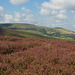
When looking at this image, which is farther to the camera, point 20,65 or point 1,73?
point 20,65

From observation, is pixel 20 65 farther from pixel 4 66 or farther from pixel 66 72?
pixel 66 72

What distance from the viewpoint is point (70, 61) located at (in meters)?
5.12

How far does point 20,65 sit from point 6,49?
10.00 feet

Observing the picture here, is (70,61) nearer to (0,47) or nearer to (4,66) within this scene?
(4,66)

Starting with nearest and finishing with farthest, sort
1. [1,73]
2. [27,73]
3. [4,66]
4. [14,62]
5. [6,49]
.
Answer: [27,73]
[1,73]
[4,66]
[14,62]
[6,49]

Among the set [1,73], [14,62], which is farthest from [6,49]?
[1,73]

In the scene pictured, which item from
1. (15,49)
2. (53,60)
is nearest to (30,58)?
(53,60)

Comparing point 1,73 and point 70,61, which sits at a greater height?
point 70,61

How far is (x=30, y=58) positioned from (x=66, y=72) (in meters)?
2.00

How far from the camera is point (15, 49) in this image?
25.6 feet

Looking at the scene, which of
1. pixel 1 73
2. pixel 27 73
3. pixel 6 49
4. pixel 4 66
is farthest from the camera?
pixel 6 49

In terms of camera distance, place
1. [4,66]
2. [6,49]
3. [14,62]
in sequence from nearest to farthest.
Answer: [4,66] < [14,62] < [6,49]

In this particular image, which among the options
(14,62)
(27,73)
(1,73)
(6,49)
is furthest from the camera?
(6,49)

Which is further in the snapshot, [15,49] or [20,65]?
[15,49]
